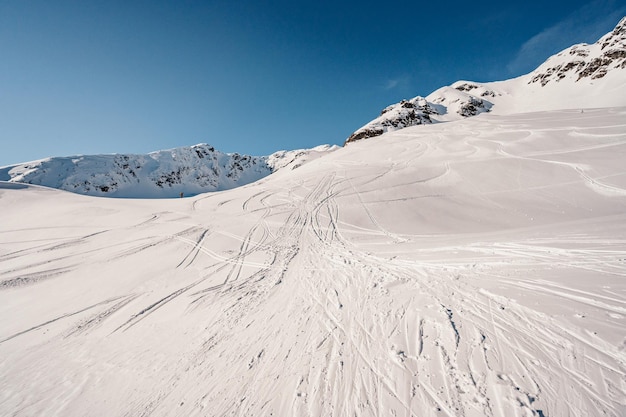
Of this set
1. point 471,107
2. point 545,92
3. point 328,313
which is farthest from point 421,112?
point 328,313

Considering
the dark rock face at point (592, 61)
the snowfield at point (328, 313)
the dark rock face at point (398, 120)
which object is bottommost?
the snowfield at point (328, 313)

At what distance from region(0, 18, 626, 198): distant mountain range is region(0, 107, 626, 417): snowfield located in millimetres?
38421

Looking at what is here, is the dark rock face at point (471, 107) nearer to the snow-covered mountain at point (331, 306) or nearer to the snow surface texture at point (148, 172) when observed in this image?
the snow surface texture at point (148, 172)

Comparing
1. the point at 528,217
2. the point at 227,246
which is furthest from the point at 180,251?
the point at 528,217

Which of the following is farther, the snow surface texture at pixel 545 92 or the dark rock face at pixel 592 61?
the dark rock face at pixel 592 61

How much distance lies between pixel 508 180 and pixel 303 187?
1243 cm

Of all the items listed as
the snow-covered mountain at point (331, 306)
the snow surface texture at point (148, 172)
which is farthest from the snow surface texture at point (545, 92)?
the snow-covered mountain at point (331, 306)

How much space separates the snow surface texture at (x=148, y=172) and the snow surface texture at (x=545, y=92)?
36.5 metres

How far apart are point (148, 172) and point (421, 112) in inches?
4677

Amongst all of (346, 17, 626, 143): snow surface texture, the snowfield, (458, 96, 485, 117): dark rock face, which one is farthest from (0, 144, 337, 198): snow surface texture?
(458, 96, 485, 117): dark rock face

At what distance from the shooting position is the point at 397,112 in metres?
74.9

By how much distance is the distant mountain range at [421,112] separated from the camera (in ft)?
212

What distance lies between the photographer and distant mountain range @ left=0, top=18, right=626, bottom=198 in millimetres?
64625

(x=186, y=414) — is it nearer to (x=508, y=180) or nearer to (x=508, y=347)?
(x=508, y=347)
